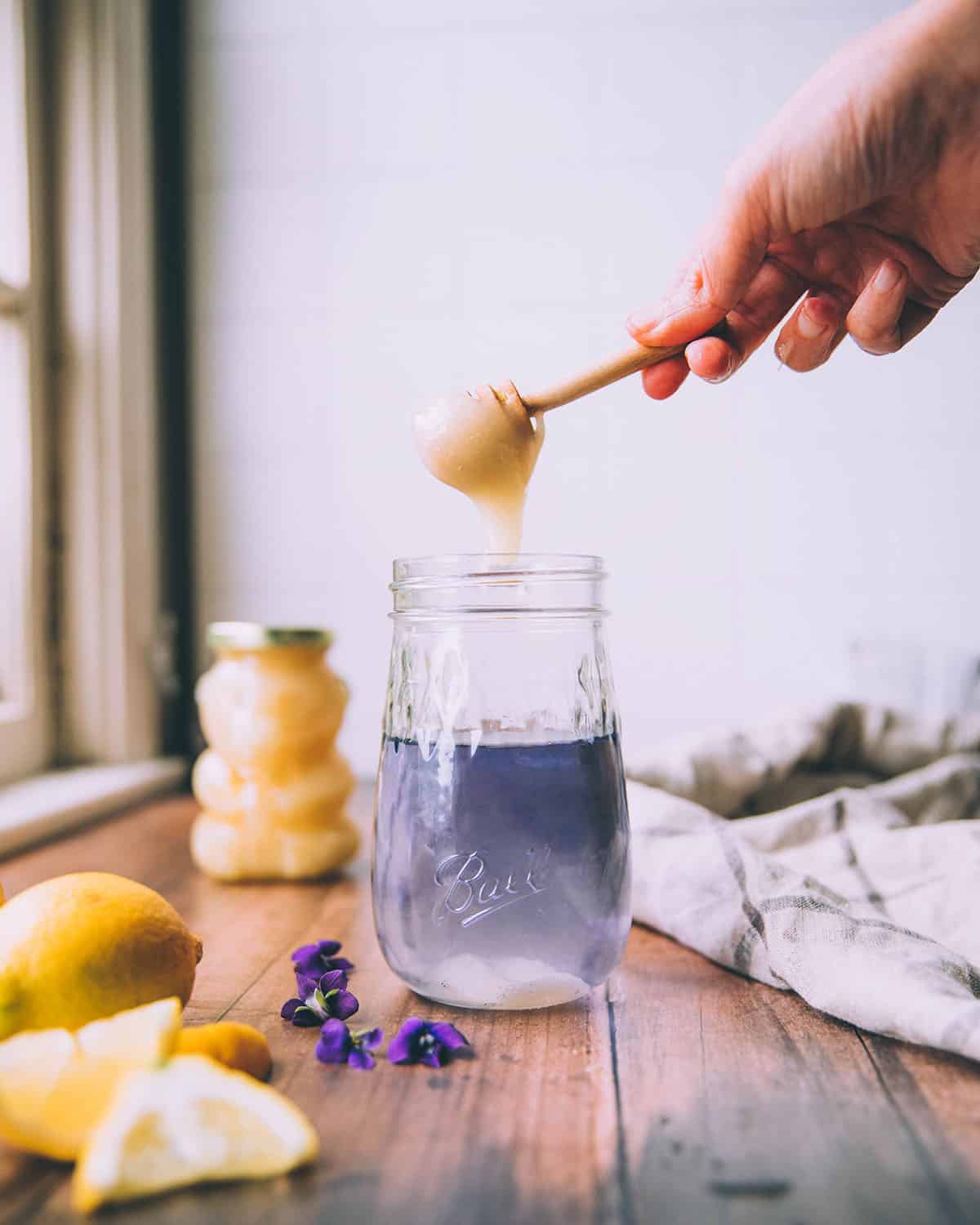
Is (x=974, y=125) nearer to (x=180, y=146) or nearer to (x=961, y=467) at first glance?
(x=961, y=467)

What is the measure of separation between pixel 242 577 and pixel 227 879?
587mm

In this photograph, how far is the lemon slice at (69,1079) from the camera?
1.39 ft

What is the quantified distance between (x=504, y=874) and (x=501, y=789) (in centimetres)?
4

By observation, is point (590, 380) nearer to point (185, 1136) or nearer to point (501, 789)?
point (501, 789)

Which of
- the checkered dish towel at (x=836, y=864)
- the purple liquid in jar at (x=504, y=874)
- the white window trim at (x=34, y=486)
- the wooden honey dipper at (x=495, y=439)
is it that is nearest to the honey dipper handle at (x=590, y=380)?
the wooden honey dipper at (x=495, y=439)

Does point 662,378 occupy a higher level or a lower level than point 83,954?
higher

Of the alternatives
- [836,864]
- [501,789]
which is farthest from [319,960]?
[836,864]

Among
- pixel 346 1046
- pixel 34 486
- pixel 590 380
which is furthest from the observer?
pixel 34 486

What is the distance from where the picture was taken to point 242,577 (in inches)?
56.3

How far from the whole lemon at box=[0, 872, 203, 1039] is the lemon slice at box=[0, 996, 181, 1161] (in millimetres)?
38

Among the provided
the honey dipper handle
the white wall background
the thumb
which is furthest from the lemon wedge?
the white wall background

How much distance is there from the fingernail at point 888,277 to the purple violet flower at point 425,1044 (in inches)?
25.0

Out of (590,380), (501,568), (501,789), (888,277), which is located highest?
(888,277)

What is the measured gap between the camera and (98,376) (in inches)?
50.3
